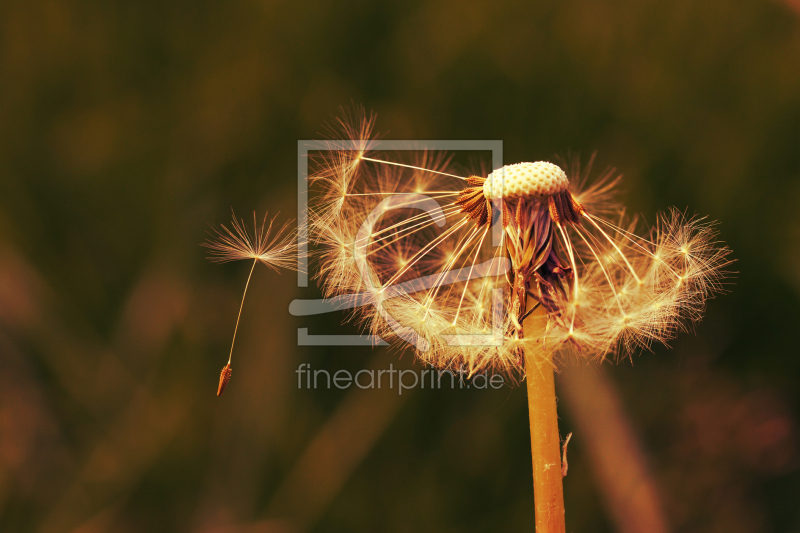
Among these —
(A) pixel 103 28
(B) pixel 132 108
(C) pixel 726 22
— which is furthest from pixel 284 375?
(C) pixel 726 22

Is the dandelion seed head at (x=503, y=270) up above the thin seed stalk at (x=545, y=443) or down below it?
above

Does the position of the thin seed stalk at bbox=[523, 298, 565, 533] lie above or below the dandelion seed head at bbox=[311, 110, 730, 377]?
below

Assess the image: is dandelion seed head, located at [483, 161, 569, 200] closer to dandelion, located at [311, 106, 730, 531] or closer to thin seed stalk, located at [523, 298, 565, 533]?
dandelion, located at [311, 106, 730, 531]

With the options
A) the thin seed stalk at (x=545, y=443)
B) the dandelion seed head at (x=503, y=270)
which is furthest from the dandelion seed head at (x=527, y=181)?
the thin seed stalk at (x=545, y=443)

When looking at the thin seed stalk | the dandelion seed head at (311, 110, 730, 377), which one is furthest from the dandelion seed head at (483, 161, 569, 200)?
the thin seed stalk

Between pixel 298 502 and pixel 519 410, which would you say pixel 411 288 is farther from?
pixel 298 502

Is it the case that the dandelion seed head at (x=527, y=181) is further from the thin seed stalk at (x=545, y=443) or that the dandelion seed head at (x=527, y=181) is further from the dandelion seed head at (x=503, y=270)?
the thin seed stalk at (x=545, y=443)

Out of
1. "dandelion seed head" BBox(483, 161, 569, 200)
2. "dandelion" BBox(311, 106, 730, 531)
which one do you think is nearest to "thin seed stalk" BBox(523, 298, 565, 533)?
"dandelion" BBox(311, 106, 730, 531)
